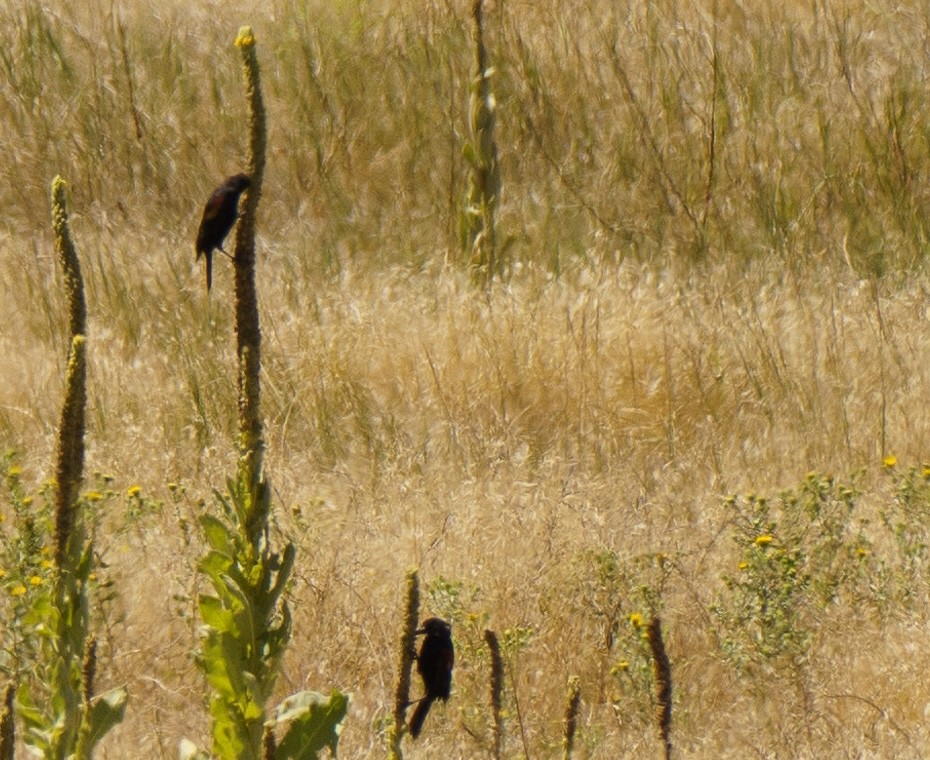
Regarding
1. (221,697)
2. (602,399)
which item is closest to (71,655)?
(221,697)

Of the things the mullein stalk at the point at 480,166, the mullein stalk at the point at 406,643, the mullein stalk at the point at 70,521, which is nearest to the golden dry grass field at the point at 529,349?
the mullein stalk at the point at 480,166

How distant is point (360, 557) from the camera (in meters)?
4.46

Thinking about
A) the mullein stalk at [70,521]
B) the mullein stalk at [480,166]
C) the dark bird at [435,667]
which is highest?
the mullein stalk at [480,166]

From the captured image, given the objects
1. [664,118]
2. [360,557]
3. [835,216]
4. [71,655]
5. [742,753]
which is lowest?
[742,753]

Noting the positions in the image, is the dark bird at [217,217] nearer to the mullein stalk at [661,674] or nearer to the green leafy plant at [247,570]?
the green leafy plant at [247,570]

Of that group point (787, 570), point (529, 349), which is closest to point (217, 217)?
point (787, 570)

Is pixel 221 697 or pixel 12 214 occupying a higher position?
pixel 12 214

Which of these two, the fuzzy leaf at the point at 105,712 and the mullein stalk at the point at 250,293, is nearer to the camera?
the mullein stalk at the point at 250,293

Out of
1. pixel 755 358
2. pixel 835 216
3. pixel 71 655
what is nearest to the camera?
pixel 71 655

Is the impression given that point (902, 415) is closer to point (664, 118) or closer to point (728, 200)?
point (728, 200)

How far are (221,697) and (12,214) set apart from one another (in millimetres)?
6578

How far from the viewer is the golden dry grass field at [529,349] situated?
3.94 m

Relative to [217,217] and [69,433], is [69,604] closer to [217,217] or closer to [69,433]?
[69,433]

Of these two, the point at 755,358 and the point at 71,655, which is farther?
the point at 755,358
